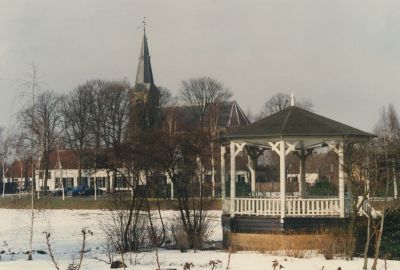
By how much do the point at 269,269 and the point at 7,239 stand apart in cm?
1330

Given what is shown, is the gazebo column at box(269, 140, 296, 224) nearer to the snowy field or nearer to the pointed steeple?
the snowy field

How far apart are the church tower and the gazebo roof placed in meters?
31.4

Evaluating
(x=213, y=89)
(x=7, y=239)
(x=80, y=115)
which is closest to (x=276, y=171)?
(x=213, y=89)

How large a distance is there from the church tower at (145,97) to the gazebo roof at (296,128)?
103 feet

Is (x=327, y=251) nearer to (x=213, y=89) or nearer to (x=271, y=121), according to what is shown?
(x=271, y=121)

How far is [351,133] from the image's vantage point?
19281mm

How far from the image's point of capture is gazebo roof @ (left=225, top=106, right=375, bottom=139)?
759 inches

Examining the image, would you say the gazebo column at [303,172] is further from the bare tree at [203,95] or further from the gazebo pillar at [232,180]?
the bare tree at [203,95]

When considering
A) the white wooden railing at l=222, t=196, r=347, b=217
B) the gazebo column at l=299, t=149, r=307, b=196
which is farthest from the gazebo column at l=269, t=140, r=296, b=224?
the gazebo column at l=299, t=149, r=307, b=196

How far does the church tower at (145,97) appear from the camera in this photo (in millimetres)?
62903

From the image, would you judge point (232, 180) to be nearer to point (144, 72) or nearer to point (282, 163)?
point (282, 163)

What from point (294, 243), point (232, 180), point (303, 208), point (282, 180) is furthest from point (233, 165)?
point (294, 243)

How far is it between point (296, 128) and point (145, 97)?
170 ft

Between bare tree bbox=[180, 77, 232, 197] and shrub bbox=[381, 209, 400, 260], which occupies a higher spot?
bare tree bbox=[180, 77, 232, 197]
